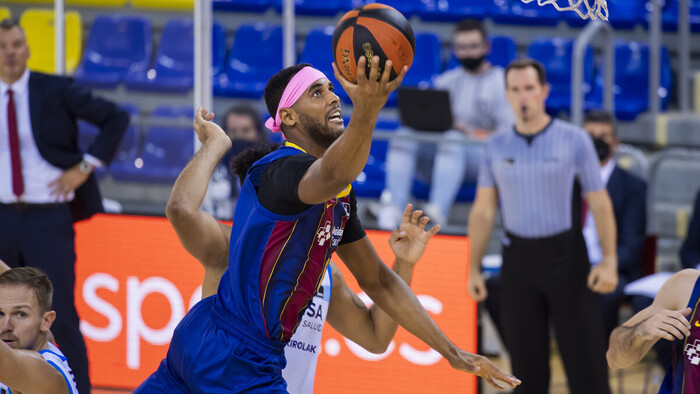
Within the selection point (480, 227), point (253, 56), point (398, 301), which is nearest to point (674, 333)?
point (398, 301)

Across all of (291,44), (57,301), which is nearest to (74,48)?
(291,44)

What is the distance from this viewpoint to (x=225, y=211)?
6.73m

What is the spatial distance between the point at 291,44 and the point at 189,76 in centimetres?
81

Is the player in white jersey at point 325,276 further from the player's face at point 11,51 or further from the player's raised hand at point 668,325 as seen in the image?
the player's face at point 11,51

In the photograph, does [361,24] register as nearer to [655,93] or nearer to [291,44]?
[291,44]

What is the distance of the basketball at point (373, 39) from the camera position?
2891 millimetres

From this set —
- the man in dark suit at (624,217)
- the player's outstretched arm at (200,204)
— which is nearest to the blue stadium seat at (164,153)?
the man in dark suit at (624,217)

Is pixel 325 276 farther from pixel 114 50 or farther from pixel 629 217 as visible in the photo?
pixel 114 50

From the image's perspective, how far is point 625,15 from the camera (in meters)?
10.2

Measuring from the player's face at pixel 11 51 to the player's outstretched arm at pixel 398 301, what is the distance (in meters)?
3.05

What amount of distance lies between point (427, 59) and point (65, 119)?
195 inches

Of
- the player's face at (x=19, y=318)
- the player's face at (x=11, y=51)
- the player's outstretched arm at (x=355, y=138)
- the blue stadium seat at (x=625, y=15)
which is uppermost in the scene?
the blue stadium seat at (x=625, y=15)

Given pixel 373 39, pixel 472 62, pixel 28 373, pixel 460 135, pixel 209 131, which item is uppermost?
pixel 472 62

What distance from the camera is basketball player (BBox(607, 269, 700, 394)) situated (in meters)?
3.26
